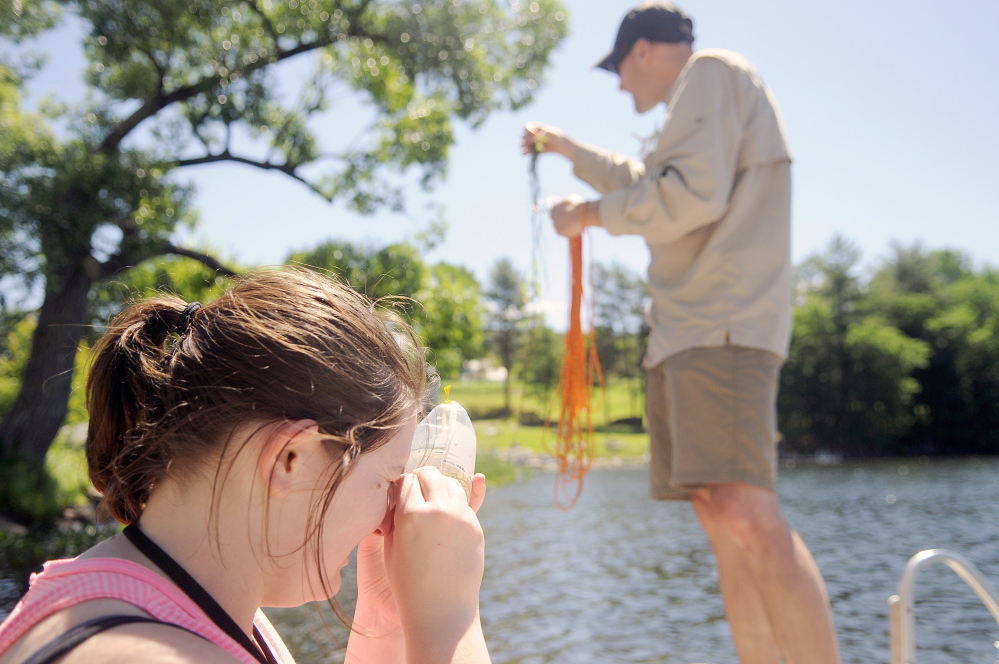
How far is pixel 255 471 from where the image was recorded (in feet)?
2.72

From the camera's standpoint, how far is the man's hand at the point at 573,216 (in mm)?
2494

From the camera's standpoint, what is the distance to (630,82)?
9.00 feet

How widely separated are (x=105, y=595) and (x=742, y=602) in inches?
74.2

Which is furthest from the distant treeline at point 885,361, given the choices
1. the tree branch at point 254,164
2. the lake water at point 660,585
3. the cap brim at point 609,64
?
the cap brim at point 609,64

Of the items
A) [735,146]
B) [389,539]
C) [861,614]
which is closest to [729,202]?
[735,146]

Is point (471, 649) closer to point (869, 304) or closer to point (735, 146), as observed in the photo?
point (735, 146)

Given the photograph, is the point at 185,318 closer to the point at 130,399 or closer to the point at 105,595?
the point at 130,399

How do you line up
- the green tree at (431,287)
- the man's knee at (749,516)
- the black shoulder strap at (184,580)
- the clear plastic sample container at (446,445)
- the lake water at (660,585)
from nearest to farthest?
1. the black shoulder strap at (184,580)
2. the clear plastic sample container at (446,445)
3. the man's knee at (749,516)
4. the lake water at (660,585)
5. the green tree at (431,287)

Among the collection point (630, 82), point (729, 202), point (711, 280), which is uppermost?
point (630, 82)

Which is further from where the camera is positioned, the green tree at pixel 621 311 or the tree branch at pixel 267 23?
the green tree at pixel 621 311

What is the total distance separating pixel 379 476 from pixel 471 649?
234 millimetres

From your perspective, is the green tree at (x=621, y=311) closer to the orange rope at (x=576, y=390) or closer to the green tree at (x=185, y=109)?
the green tree at (x=185, y=109)

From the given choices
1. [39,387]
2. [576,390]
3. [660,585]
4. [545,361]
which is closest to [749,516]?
[576,390]

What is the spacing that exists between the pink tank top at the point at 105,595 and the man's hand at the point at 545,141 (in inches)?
86.5
